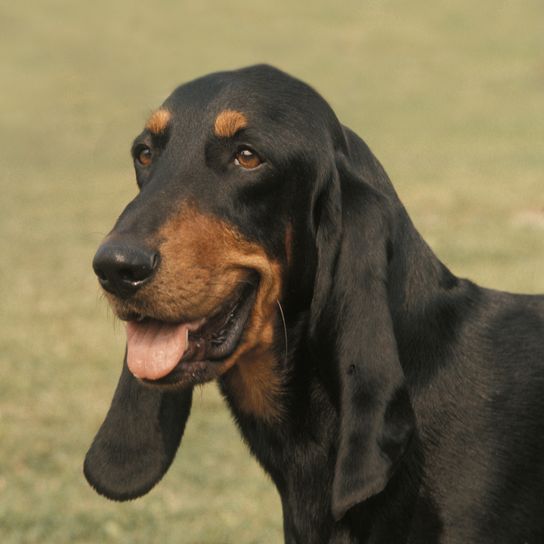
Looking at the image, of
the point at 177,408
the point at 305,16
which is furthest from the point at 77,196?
the point at 305,16

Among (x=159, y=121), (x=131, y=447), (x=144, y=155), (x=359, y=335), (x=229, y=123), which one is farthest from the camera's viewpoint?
(x=131, y=447)

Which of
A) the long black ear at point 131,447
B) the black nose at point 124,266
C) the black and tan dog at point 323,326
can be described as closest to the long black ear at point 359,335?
the black and tan dog at point 323,326

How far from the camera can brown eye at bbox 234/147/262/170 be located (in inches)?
148

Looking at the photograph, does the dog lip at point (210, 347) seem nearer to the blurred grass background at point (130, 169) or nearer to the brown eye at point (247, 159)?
the brown eye at point (247, 159)

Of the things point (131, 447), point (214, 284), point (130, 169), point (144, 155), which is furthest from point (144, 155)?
point (130, 169)

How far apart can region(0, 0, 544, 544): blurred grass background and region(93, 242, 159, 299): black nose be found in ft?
4.52

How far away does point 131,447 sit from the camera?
416cm

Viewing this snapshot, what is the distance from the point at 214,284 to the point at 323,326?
384 millimetres

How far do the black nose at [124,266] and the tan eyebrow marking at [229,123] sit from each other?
56 cm

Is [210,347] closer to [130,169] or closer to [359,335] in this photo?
[359,335]

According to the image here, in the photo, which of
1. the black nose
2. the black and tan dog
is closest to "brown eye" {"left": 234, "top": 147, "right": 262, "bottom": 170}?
the black and tan dog

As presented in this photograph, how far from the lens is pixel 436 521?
11.6 feet

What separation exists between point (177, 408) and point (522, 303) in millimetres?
1316

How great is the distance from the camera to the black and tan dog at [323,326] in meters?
3.50
